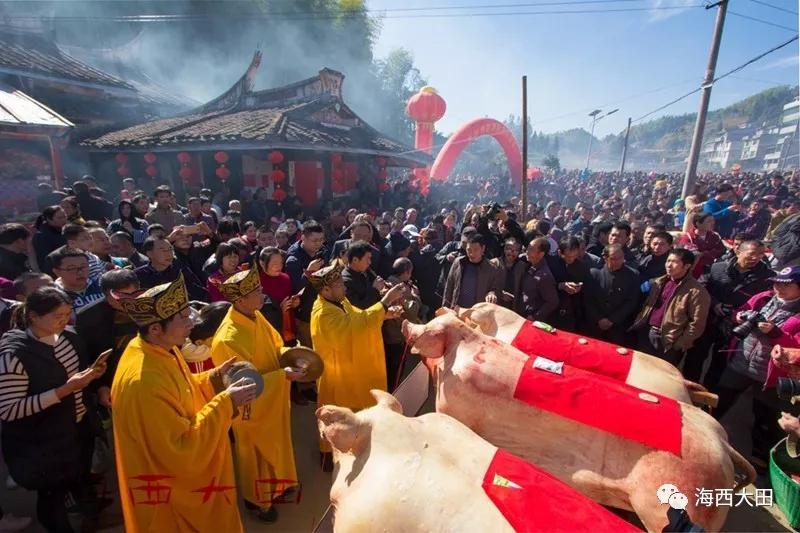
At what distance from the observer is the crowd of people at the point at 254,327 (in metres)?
2.35

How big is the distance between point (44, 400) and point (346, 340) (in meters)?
2.04

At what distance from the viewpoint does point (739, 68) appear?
9680 millimetres

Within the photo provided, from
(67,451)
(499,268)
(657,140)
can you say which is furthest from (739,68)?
(657,140)

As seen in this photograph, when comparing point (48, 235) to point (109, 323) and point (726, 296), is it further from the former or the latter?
point (726, 296)

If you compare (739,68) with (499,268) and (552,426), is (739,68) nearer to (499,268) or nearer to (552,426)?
(499,268)

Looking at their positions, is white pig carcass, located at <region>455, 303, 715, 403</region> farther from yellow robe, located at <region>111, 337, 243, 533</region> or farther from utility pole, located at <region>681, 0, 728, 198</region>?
utility pole, located at <region>681, 0, 728, 198</region>

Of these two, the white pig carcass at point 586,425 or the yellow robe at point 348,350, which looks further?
the yellow robe at point 348,350

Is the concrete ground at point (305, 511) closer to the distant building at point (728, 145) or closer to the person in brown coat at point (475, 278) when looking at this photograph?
the person in brown coat at point (475, 278)

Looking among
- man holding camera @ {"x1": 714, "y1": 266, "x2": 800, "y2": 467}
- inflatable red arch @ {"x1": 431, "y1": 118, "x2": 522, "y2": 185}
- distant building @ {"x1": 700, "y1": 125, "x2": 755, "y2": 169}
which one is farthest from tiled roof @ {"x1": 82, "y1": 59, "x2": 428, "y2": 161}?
distant building @ {"x1": 700, "y1": 125, "x2": 755, "y2": 169}

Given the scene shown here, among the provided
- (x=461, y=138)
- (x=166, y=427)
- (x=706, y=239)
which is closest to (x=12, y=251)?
(x=166, y=427)

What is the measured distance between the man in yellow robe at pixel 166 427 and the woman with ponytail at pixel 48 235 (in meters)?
4.32

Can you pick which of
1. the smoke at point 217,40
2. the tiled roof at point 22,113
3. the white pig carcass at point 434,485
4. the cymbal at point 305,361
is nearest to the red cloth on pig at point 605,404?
the white pig carcass at point 434,485

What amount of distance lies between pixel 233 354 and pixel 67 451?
1.26m

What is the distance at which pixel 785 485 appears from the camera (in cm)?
317
